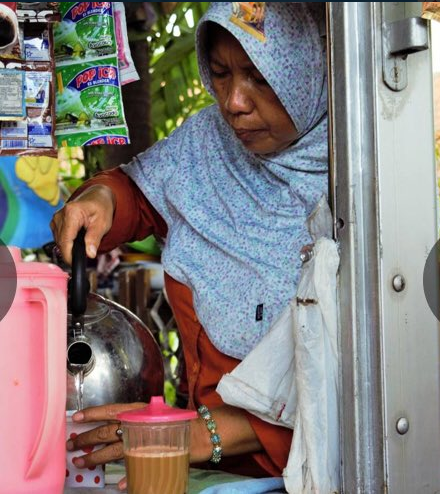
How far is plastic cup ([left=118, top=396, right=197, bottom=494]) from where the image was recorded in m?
1.17

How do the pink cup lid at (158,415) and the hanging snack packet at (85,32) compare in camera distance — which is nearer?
the pink cup lid at (158,415)

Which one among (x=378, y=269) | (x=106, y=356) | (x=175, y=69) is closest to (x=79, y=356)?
(x=106, y=356)

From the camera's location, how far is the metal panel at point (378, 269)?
45.8 inches

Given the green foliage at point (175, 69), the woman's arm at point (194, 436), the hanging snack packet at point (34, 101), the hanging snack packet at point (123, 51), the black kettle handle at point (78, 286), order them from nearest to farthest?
the black kettle handle at point (78, 286), the woman's arm at point (194, 436), the hanging snack packet at point (34, 101), the hanging snack packet at point (123, 51), the green foliage at point (175, 69)

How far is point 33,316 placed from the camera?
3.67 feet

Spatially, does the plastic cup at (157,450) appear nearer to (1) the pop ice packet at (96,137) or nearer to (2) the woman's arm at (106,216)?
(2) the woman's arm at (106,216)

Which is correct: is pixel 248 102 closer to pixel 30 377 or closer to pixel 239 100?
pixel 239 100

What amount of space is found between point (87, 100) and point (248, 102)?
0.88 ft

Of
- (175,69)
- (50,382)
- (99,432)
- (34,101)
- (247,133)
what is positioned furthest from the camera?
(175,69)

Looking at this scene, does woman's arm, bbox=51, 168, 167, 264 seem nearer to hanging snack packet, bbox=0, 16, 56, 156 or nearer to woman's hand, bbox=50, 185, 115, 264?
woman's hand, bbox=50, 185, 115, 264

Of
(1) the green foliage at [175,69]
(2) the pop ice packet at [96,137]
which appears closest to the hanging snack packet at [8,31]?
(2) the pop ice packet at [96,137]

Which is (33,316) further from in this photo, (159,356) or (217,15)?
(217,15)

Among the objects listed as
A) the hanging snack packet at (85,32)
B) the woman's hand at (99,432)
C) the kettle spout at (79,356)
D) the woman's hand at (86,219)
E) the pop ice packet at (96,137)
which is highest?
the hanging snack packet at (85,32)

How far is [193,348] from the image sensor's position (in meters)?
1.69
